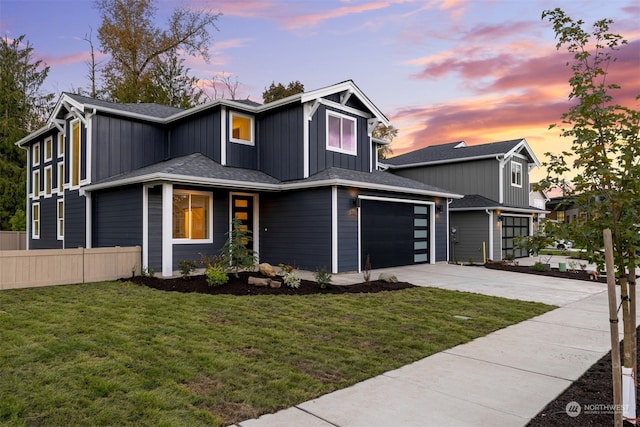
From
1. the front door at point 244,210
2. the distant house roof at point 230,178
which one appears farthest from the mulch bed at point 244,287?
the front door at point 244,210

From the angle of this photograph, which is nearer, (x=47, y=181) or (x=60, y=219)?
(x=60, y=219)

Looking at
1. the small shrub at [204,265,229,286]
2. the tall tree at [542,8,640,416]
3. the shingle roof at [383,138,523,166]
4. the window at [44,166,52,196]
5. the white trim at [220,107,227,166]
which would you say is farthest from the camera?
the shingle roof at [383,138,523,166]

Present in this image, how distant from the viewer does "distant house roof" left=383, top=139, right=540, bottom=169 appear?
19656mm

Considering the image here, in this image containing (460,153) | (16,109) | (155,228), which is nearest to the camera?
(155,228)

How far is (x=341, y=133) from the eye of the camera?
46.4 feet

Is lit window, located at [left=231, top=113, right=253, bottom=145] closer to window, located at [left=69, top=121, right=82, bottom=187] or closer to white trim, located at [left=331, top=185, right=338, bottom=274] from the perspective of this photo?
white trim, located at [left=331, top=185, right=338, bottom=274]

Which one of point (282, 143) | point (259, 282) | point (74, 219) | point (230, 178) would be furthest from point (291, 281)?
point (74, 219)

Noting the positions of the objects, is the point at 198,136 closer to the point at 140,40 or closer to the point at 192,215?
the point at 192,215

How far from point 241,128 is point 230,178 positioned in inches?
118

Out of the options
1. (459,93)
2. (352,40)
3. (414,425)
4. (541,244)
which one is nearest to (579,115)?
(541,244)

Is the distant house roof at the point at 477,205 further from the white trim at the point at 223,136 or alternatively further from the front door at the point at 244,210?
the white trim at the point at 223,136

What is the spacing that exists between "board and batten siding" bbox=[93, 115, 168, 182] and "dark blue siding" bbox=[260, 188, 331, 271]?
4868mm

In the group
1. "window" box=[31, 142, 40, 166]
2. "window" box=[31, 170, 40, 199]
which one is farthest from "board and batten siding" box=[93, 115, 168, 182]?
"window" box=[31, 142, 40, 166]

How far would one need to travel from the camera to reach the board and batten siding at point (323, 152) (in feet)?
42.9
